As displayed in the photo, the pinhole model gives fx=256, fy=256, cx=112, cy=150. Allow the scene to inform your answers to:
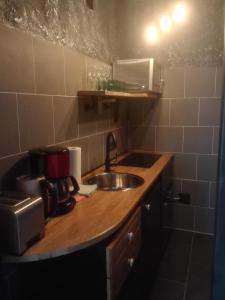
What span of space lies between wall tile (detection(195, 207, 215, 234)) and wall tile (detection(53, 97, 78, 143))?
161cm

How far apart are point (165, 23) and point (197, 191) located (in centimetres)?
166

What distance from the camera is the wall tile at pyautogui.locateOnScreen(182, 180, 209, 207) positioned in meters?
2.59

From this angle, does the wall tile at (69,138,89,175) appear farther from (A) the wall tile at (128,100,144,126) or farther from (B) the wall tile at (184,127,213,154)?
(B) the wall tile at (184,127,213,154)

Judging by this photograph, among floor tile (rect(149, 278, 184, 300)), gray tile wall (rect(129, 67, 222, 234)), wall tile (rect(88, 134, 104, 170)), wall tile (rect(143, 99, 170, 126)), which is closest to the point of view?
floor tile (rect(149, 278, 184, 300))

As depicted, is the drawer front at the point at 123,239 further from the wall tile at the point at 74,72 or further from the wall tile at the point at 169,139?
the wall tile at the point at 169,139

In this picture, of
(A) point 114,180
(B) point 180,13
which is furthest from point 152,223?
(B) point 180,13

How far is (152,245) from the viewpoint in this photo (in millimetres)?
1777

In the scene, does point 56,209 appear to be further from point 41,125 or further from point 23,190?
point 41,125

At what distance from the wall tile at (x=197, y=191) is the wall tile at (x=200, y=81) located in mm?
879

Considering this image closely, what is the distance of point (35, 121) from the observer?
1.37 metres

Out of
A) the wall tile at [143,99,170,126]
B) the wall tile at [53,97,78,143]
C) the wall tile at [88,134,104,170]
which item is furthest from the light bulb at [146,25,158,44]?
the wall tile at [53,97,78,143]

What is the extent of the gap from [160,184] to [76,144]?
28.2 inches

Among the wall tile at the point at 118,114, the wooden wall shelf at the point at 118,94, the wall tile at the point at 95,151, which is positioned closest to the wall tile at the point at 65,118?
the wooden wall shelf at the point at 118,94

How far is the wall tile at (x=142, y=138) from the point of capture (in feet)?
8.74
